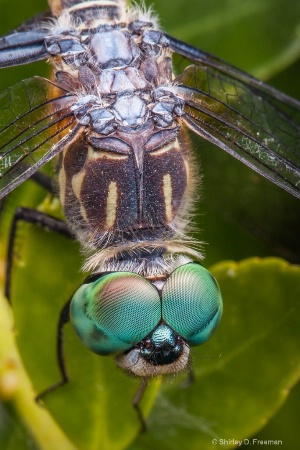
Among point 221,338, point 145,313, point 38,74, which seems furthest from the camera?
point 38,74

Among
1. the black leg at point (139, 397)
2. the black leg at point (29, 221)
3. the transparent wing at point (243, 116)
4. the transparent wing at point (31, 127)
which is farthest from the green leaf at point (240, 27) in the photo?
the black leg at point (139, 397)

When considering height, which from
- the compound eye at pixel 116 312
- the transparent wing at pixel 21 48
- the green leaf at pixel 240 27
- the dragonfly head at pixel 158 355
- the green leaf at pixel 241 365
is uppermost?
the transparent wing at pixel 21 48

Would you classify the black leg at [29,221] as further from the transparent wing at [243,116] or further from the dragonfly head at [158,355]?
the transparent wing at [243,116]

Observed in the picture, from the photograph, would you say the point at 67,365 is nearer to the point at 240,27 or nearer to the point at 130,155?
the point at 130,155

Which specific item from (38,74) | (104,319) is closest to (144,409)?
(104,319)

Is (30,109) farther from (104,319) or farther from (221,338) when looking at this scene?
(221,338)

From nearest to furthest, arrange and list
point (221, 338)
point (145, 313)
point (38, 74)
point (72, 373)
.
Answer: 1. point (145, 313)
2. point (72, 373)
3. point (221, 338)
4. point (38, 74)

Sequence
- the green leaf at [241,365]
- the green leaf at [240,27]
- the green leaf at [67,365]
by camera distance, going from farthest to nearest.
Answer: the green leaf at [240,27], the green leaf at [241,365], the green leaf at [67,365]
